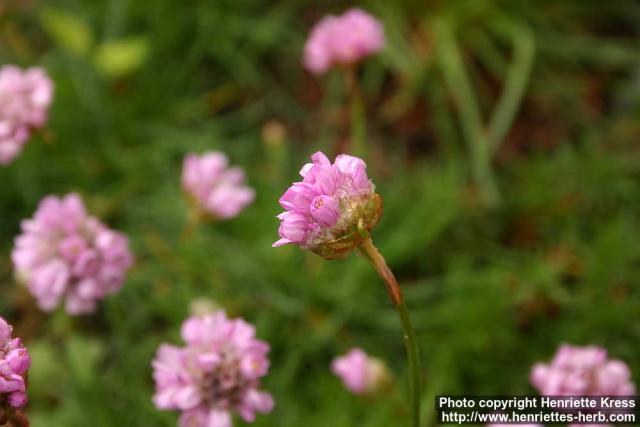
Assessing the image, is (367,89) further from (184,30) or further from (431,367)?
(431,367)

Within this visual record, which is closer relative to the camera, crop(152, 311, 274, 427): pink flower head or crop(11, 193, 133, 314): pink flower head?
crop(152, 311, 274, 427): pink flower head

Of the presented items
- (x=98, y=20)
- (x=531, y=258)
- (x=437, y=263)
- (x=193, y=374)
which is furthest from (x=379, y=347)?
(x=98, y=20)

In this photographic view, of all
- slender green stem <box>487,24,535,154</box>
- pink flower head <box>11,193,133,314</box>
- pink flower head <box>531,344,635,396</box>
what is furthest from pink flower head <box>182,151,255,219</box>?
A: slender green stem <box>487,24,535,154</box>

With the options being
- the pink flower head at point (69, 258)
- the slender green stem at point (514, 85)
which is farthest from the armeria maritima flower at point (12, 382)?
the slender green stem at point (514, 85)

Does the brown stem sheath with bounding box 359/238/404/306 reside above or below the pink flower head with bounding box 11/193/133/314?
below

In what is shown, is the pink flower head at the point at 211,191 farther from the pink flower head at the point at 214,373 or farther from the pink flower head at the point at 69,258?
the pink flower head at the point at 214,373

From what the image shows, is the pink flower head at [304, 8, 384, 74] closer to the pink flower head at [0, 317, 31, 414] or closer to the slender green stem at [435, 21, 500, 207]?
the slender green stem at [435, 21, 500, 207]
